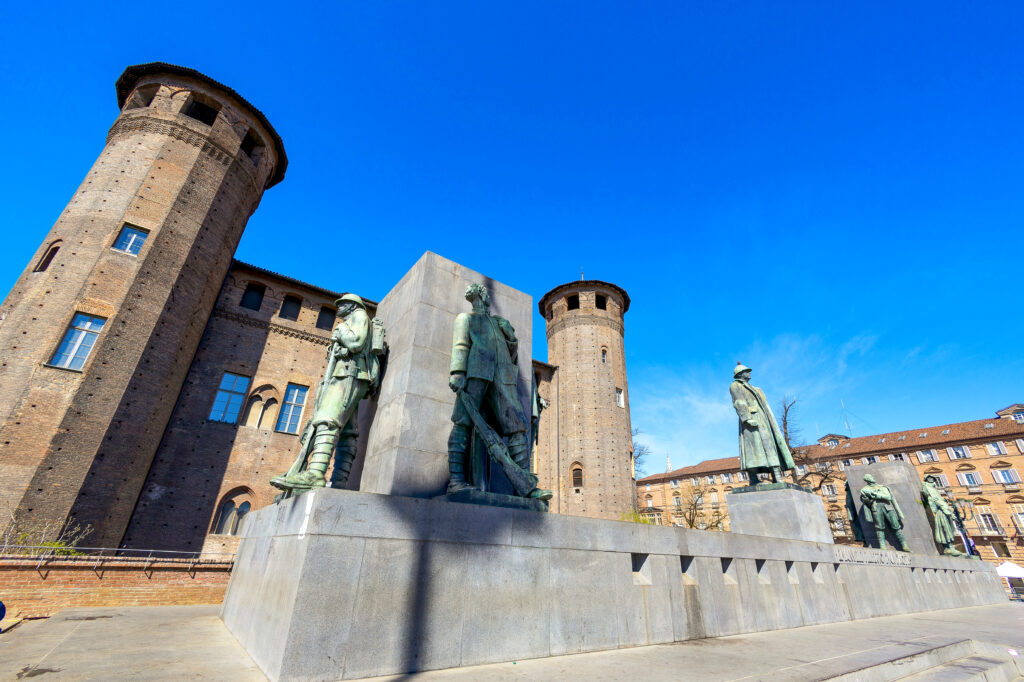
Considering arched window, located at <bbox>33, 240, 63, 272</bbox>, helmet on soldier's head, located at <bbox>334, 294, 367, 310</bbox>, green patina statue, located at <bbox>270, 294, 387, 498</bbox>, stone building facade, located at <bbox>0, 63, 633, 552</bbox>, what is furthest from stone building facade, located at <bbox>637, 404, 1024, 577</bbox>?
arched window, located at <bbox>33, 240, 63, 272</bbox>

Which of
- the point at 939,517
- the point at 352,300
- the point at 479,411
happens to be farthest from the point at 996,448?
the point at 352,300

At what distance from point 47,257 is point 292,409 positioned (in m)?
10.8

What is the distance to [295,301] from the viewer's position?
2466cm

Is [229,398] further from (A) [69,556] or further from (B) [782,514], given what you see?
(B) [782,514]

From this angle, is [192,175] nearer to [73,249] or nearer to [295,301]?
[73,249]

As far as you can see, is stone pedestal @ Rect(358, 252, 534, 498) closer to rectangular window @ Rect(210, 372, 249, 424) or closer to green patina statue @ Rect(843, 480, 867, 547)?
green patina statue @ Rect(843, 480, 867, 547)

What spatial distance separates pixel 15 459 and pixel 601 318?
3287 cm

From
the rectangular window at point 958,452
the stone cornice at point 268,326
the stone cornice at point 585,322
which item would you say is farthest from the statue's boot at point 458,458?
the rectangular window at point 958,452

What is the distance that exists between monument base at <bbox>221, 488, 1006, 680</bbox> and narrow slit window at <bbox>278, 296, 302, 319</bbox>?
20.0 meters

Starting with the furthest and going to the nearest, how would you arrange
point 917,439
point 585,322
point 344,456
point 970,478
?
point 917,439 → point 970,478 → point 585,322 → point 344,456

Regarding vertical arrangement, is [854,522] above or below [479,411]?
below

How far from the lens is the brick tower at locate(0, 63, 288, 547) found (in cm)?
1445

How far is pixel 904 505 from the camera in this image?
1377 cm

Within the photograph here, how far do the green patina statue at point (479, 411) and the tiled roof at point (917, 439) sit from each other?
46683 millimetres
